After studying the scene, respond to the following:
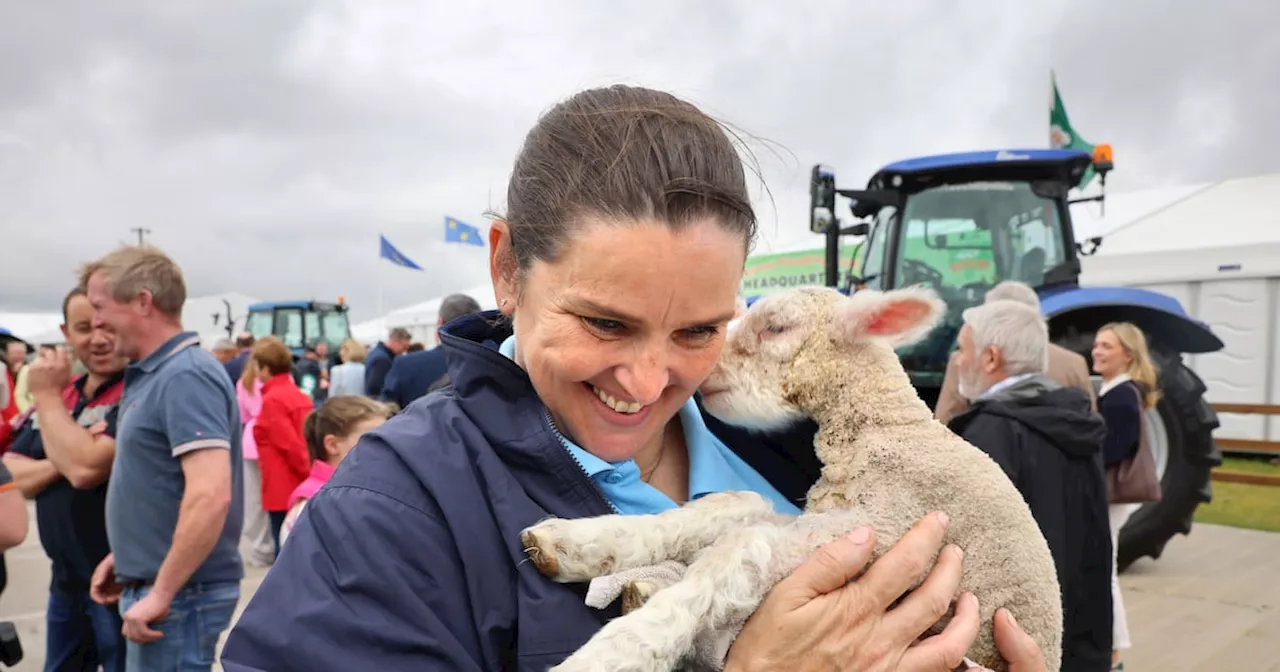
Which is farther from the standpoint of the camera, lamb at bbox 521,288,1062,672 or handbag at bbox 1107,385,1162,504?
handbag at bbox 1107,385,1162,504

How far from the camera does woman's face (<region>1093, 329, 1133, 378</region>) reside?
5.73 metres

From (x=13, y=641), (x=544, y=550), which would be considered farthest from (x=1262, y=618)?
(x=13, y=641)

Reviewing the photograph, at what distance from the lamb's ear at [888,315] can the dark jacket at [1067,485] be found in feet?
5.48

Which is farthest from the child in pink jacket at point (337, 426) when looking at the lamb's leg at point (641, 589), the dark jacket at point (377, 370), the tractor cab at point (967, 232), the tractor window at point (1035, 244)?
the tractor window at point (1035, 244)

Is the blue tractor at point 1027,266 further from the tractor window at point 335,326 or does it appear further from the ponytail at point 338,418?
the tractor window at point 335,326

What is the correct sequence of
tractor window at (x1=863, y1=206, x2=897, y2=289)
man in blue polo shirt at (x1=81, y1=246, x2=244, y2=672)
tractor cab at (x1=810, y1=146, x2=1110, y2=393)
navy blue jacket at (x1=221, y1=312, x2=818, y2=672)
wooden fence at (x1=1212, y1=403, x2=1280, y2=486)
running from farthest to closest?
wooden fence at (x1=1212, y1=403, x2=1280, y2=486) < tractor window at (x1=863, y1=206, x2=897, y2=289) < tractor cab at (x1=810, y1=146, x2=1110, y2=393) < man in blue polo shirt at (x1=81, y1=246, x2=244, y2=672) < navy blue jacket at (x1=221, y1=312, x2=818, y2=672)

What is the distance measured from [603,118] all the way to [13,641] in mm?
3183

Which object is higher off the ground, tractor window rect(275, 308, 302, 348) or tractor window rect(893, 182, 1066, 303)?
tractor window rect(893, 182, 1066, 303)

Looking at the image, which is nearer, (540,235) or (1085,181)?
(540,235)

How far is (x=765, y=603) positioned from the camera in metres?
1.36

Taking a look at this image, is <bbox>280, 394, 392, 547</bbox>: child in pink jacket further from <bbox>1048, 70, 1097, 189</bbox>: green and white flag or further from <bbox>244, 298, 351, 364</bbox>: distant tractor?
<bbox>244, 298, 351, 364</bbox>: distant tractor

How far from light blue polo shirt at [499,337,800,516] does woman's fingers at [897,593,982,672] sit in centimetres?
39

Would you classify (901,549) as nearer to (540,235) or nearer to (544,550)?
(544,550)

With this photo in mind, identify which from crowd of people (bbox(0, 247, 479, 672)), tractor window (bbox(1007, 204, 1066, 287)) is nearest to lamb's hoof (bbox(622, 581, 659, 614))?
crowd of people (bbox(0, 247, 479, 672))
